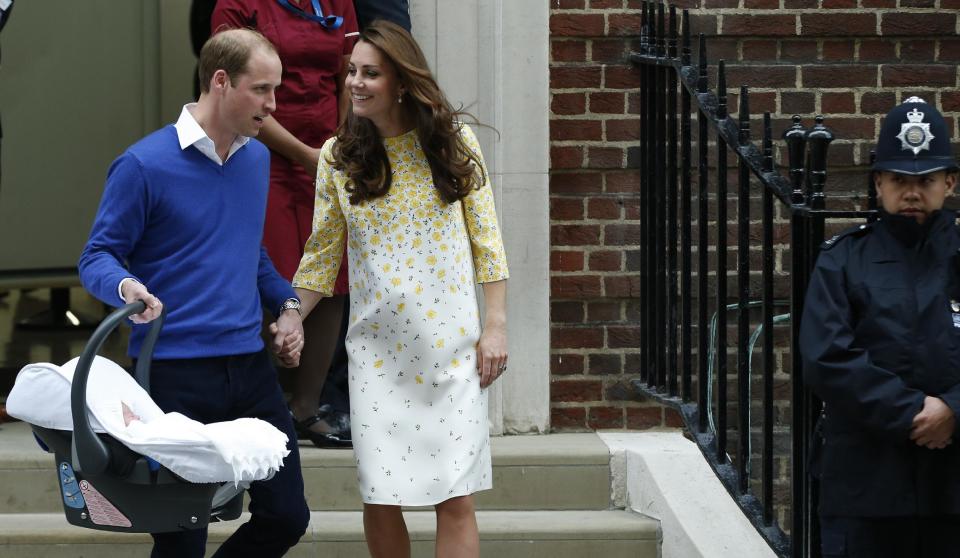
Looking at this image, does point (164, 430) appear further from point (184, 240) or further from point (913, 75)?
point (913, 75)

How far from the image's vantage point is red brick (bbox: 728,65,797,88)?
5414mm

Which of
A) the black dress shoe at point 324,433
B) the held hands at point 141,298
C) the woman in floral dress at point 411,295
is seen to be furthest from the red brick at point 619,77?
the held hands at point 141,298

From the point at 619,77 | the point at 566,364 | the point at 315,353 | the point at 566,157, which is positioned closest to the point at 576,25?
the point at 619,77

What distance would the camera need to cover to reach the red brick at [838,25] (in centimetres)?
544

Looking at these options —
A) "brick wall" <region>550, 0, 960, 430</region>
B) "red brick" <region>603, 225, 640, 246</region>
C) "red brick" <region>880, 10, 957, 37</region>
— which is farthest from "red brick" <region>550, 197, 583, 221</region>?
"red brick" <region>880, 10, 957, 37</region>

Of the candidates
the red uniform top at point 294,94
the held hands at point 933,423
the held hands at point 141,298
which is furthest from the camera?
the red uniform top at point 294,94

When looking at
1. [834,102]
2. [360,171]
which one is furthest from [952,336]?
[834,102]

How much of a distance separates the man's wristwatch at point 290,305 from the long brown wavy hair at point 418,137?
29 centimetres

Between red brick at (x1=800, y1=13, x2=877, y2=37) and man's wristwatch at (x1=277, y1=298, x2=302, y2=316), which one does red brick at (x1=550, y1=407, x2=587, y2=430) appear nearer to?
red brick at (x1=800, y1=13, x2=877, y2=37)

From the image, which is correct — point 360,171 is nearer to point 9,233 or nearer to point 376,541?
point 376,541

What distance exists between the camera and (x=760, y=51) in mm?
5434

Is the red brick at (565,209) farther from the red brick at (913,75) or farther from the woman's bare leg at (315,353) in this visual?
the red brick at (913,75)

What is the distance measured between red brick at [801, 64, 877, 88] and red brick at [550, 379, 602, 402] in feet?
4.57

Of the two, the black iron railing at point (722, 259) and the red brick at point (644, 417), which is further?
the red brick at point (644, 417)
